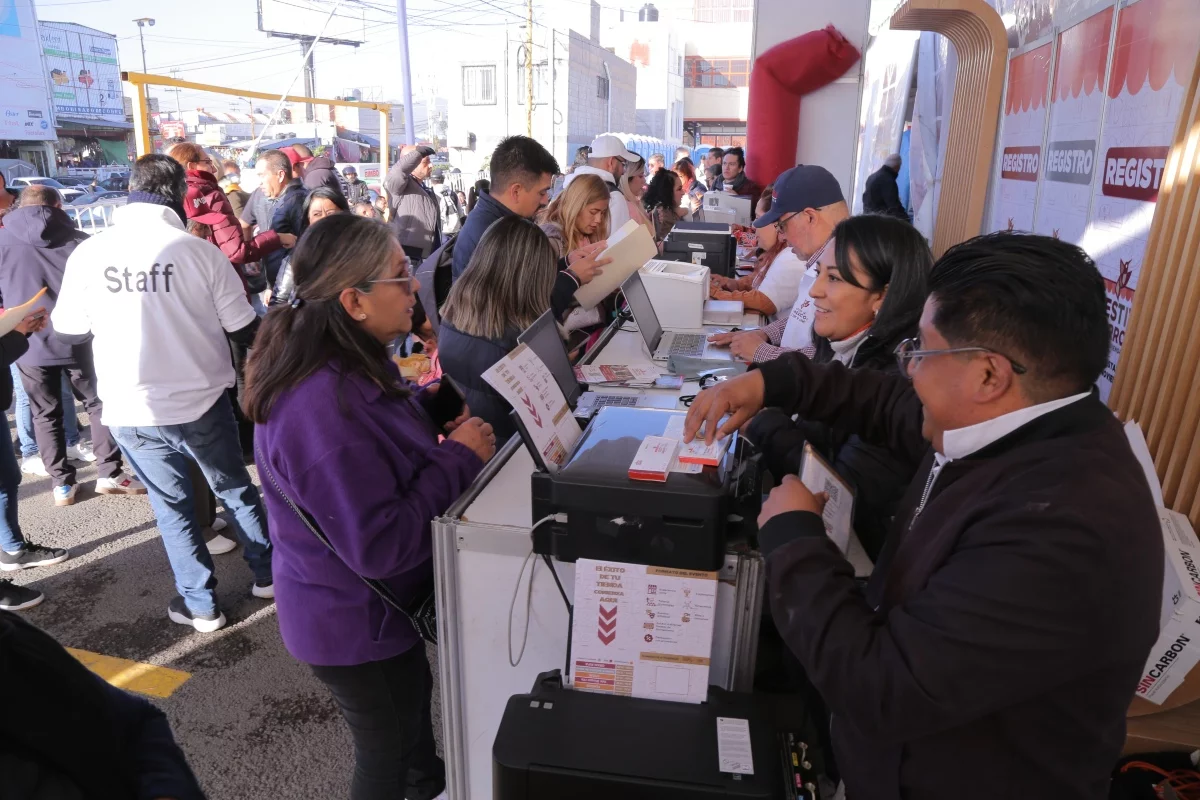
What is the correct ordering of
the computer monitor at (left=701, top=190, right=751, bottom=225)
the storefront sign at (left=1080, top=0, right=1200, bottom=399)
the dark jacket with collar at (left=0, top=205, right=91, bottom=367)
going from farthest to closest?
the computer monitor at (left=701, top=190, right=751, bottom=225)
the dark jacket with collar at (left=0, top=205, right=91, bottom=367)
the storefront sign at (left=1080, top=0, right=1200, bottom=399)

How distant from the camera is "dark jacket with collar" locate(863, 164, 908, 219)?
6.46 m

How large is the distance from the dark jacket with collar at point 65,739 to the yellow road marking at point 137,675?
1.73m

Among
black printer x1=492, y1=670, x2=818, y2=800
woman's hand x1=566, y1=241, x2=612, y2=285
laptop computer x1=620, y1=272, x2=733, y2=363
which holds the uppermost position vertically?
woman's hand x1=566, y1=241, x2=612, y2=285

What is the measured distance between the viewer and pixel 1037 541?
84cm

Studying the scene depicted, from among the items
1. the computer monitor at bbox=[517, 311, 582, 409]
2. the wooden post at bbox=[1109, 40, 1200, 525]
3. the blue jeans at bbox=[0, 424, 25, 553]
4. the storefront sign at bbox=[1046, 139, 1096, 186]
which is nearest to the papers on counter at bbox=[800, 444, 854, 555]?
the computer monitor at bbox=[517, 311, 582, 409]

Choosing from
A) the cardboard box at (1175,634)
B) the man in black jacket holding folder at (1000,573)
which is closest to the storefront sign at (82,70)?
the man in black jacket holding folder at (1000,573)

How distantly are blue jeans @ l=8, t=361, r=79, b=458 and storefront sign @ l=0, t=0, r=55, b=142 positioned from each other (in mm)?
19278

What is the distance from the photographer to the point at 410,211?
5984 millimetres

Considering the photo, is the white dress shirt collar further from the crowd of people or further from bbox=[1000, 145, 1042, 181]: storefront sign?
bbox=[1000, 145, 1042, 181]: storefront sign

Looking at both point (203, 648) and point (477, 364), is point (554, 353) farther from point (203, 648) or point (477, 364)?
point (203, 648)

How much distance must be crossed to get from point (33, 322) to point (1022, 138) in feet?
14.6

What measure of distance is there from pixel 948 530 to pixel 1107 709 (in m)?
0.29

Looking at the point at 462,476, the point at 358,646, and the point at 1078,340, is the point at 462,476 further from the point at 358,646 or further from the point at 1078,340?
the point at 1078,340

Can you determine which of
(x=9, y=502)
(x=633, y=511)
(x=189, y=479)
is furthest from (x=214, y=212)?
(x=633, y=511)
